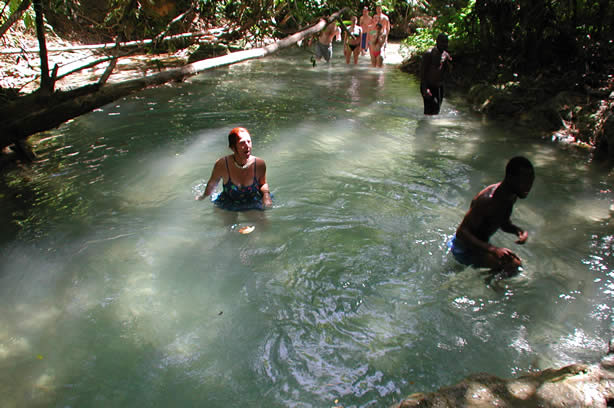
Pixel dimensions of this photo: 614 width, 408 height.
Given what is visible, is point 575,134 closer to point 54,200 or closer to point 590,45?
point 590,45

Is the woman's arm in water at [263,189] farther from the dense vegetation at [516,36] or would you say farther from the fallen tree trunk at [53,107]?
the dense vegetation at [516,36]

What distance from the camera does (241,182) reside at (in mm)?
4969

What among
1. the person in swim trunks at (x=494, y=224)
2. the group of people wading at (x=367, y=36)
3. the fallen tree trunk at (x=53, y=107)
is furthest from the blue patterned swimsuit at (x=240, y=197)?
the group of people wading at (x=367, y=36)

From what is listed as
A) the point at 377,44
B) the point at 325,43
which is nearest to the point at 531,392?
the point at 325,43

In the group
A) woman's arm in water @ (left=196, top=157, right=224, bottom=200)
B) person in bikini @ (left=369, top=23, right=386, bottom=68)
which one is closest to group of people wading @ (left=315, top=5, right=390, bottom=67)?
person in bikini @ (left=369, top=23, right=386, bottom=68)

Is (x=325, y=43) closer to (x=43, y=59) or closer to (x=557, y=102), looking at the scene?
Result: (x=557, y=102)

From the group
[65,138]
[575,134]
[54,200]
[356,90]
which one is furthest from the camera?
[356,90]

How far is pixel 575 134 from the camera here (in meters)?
7.80

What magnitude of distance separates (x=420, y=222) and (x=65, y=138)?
7.09 metres

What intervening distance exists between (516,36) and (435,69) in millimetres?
4484

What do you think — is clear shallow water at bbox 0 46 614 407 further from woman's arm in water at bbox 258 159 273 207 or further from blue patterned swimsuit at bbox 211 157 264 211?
woman's arm in water at bbox 258 159 273 207

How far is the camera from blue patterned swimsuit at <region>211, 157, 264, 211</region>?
5000mm

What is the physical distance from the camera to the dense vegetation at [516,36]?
7.07 m

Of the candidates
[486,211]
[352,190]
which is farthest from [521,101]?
[486,211]
